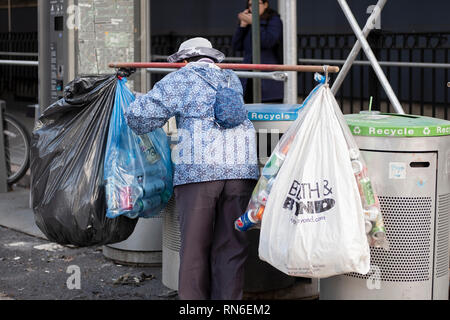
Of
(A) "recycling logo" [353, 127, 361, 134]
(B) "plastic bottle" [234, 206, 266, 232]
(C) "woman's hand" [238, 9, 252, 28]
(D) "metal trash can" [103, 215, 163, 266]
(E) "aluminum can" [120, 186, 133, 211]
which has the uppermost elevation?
(C) "woman's hand" [238, 9, 252, 28]

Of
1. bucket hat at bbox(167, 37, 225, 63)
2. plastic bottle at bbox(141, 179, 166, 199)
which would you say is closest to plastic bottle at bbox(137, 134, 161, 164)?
plastic bottle at bbox(141, 179, 166, 199)

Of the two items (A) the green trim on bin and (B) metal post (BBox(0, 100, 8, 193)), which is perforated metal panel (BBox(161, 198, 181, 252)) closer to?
(A) the green trim on bin

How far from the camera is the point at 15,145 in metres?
8.02

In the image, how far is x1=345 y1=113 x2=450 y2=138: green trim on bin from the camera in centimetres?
375

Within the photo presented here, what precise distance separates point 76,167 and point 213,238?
80 cm

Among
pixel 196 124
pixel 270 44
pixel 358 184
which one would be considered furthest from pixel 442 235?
pixel 270 44

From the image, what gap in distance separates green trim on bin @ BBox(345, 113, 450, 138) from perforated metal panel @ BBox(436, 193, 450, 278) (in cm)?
33

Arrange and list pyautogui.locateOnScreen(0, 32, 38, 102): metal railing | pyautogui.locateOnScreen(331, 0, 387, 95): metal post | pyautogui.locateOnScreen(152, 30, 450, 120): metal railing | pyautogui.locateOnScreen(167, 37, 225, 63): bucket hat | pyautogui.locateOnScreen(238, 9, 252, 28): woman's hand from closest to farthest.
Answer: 1. pyautogui.locateOnScreen(167, 37, 225, 63): bucket hat
2. pyautogui.locateOnScreen(331, 0, 387, 95): metal post
3. pyautogui.locateOnScreen(238, 9, 252, 28): woman's hand
4. pyautogui.locateOnScreen(152, 30, 450, 120): metal railing
5. pyautogui.locateOnScreen(0, 32, 38, 102): metal railing

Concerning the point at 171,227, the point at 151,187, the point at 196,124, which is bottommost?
the point at 171,227

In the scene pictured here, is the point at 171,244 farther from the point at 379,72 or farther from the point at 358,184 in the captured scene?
the point at 379,72

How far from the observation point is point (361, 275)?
153 inches

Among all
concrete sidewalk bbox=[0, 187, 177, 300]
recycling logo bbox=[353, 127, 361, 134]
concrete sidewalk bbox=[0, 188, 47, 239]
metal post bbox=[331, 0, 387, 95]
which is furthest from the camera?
concrete sidewalk bbox=[0, 188, 47, 239]
